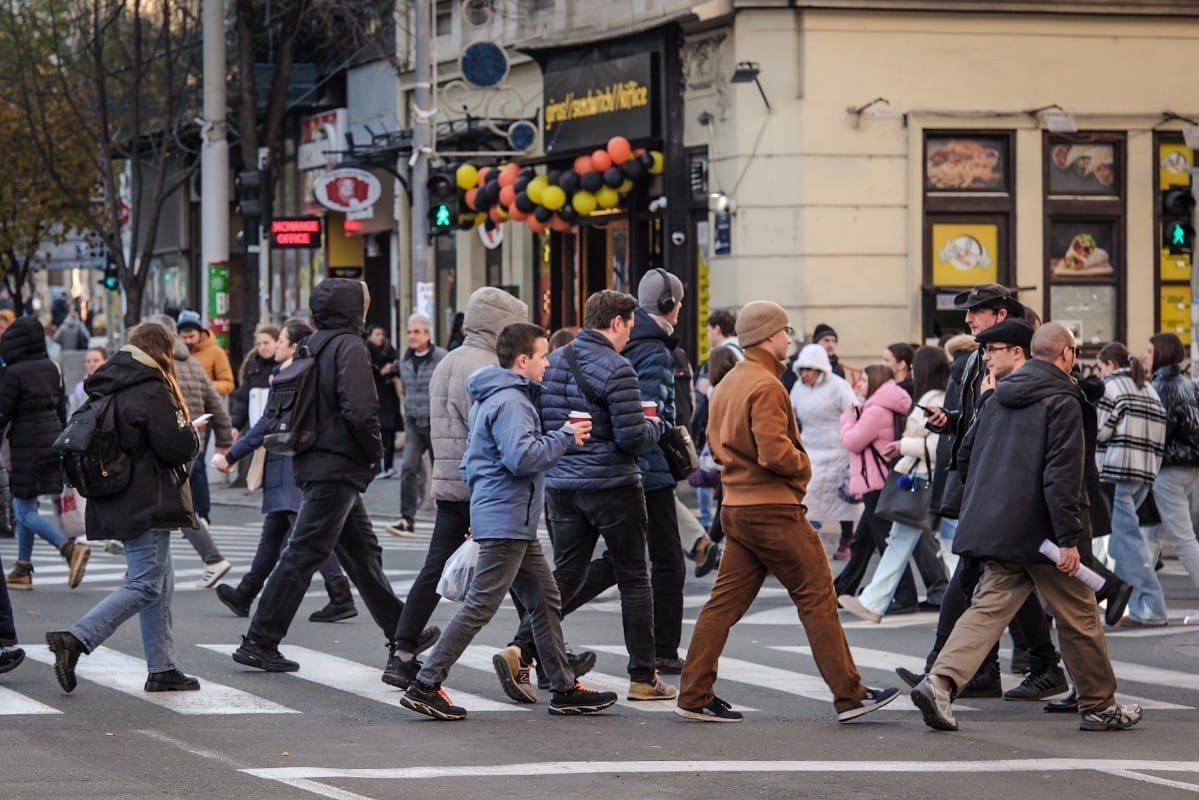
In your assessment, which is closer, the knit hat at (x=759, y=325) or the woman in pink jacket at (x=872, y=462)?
the knit hat at (x=759, y=325)

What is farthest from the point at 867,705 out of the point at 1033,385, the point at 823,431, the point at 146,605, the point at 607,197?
the point at 607,197

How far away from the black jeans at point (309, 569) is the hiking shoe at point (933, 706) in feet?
10.2

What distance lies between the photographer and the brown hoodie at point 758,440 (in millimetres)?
9945

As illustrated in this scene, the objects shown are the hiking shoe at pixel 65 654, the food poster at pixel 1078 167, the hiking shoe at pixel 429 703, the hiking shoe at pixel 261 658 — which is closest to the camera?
the hiking shoe at pixel 429 703

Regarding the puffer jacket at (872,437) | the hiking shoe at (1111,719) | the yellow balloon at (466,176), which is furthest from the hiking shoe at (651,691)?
the yellow balloon at (466,176)

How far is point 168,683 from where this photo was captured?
1102 centimetres

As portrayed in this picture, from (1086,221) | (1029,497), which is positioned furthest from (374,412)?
(1086,221)

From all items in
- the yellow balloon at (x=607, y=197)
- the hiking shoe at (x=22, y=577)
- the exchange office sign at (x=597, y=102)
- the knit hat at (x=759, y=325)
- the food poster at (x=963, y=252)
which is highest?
the exchange office sign at (x=597, y=102)

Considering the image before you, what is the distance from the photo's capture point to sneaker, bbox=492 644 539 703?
10.6m

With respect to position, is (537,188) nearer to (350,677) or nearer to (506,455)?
(350,677)

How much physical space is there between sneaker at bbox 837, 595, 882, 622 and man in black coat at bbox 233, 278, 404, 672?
11.3 feet

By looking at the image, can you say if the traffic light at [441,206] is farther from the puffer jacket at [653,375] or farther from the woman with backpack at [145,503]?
the woman with backpack at [145,503]

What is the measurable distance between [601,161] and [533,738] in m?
18.4

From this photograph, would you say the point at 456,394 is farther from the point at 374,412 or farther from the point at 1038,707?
the point at 1038,707
